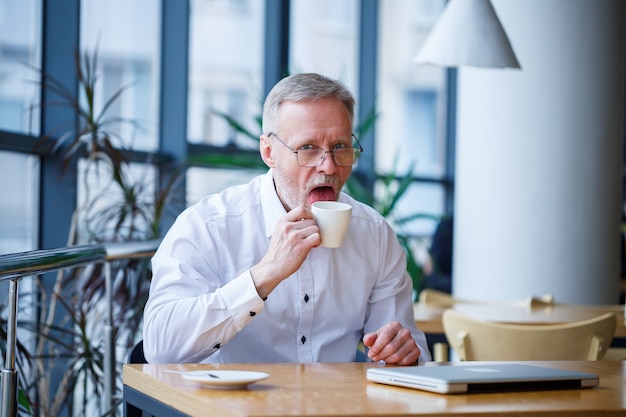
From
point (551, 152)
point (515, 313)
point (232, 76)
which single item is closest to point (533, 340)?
point (515, 313)

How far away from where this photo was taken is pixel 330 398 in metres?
1.54

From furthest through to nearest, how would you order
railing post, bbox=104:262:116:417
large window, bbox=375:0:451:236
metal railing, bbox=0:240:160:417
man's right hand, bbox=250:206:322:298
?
large window, bbox=375:0:451:236 < railing post, bbox=104:262:116:417 < man's right hand, bbox=250:206:322:298 < metal railing, bbox=0:240:160:417

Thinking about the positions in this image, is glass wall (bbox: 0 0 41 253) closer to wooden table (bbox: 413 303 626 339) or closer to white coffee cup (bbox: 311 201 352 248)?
wooden table (bbox: 413 303 626 339)

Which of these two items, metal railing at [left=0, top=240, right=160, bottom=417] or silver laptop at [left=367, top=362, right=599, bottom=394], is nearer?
silver laptop at [left=367, top=362, right=599, bottom=394]

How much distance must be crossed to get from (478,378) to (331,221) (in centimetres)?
58

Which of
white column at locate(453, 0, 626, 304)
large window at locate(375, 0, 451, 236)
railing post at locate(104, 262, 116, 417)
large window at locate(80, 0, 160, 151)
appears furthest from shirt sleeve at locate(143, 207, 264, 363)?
large window at locate(375, 0, 451, 236)

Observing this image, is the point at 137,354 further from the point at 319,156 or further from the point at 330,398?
the point at 330,398

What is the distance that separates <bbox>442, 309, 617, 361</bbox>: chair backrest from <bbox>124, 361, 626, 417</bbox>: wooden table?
1170 millimetres

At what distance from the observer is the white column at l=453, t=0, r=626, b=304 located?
484 cm

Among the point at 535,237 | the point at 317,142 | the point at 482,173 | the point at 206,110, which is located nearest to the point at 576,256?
the point at 535,237

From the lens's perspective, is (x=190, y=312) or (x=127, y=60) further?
(x=127, y=60)

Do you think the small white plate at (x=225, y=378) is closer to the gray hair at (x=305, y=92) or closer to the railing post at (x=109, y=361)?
the gray hair at (x=305, y=92)

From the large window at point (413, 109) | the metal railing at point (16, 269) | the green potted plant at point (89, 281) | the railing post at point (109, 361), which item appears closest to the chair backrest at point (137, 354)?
the metal railing at point (16, 269)

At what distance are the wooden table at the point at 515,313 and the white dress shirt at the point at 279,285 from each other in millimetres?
943
